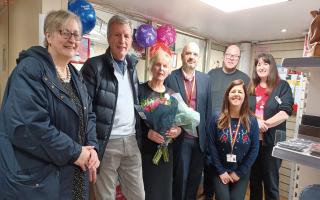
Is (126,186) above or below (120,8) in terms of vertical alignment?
below

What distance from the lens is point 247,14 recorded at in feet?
9.48

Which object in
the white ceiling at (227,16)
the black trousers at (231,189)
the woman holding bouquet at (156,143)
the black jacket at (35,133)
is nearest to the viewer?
the black jacket at (35,133)

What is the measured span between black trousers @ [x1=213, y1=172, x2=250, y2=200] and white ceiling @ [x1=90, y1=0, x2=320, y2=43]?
183 centimetres

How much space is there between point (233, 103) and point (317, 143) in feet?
3.61

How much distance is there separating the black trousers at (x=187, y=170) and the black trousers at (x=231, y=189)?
220mm

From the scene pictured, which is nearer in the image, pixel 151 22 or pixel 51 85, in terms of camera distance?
pixel 51 85

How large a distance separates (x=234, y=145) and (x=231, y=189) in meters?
0.38

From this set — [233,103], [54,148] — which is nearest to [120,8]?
[233,103]

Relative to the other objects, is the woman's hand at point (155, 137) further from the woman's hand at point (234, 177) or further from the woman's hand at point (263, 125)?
the woman's hand at point (263, 125)

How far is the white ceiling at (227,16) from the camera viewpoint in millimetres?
2662

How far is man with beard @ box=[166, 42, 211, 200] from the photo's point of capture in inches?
83.0

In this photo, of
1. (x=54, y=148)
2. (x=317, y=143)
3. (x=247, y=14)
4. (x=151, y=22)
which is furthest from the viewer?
(x=151, y=22)

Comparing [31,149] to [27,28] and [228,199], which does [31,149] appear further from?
[27,28]

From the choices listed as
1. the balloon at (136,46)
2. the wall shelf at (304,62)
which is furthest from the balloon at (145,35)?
the wall shelf at (304,62)
